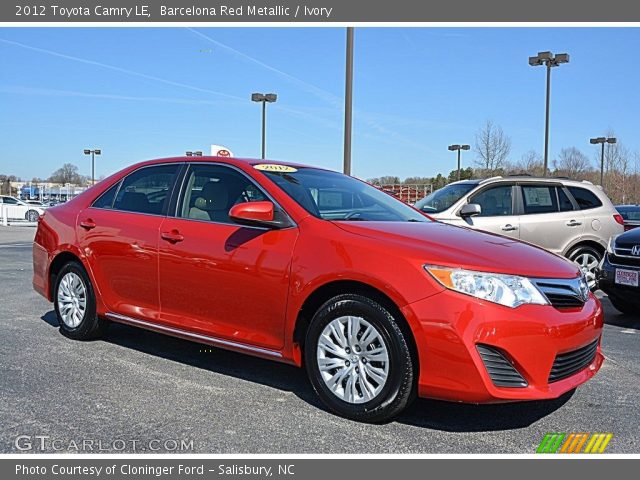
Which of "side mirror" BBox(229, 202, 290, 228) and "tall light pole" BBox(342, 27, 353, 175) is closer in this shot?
"side mirror" BBox(229, 202, 290, 228)

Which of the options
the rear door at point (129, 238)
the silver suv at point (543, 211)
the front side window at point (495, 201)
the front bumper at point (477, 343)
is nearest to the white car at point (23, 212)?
the silver suv at point (543, 211)

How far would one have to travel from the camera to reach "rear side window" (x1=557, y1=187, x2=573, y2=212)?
29.5ft

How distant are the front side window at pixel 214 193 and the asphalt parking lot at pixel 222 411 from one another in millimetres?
1179

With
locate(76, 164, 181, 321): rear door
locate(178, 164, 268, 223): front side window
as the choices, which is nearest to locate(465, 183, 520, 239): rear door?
locate(178, 164, 268, 223): front side window

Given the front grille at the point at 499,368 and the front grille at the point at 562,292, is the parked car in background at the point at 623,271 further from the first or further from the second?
the front grille at the point at 499,368

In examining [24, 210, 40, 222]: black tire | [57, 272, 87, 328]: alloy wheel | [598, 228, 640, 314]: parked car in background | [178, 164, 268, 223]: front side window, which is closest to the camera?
[178, 164, 268, 223]: front side window

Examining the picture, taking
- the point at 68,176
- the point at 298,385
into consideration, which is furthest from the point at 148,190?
the point at 68,176

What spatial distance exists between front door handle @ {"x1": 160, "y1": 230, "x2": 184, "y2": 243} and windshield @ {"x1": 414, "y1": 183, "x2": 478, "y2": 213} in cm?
514

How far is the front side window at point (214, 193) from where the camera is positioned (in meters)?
4.29

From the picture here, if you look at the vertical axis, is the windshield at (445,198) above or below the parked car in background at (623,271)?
above

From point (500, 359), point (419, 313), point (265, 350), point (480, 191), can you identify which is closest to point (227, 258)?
point (265, 350)

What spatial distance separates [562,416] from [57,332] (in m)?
4.42

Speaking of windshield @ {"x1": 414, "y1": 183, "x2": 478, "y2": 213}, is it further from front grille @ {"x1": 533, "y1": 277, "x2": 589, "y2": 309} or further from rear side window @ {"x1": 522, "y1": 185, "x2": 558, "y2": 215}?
front grille @ {"x1": 533, "y1": 277, "x2": 589, "y2": 309}
